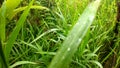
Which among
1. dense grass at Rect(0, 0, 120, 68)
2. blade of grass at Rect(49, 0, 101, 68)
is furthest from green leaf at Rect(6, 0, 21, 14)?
blade of grass at Rect(49, 0, 101, 68)

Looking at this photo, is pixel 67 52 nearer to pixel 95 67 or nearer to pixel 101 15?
pixel 95 67

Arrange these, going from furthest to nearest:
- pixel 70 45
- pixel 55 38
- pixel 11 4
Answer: pixel 55 38, pixel 11 4, pixel 70 45

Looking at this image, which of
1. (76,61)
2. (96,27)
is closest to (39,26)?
(96,27)

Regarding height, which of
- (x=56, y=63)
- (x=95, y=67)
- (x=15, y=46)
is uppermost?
(x=56, y=63)

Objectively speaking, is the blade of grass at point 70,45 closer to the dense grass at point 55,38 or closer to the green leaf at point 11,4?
the dense grass at point 55,38

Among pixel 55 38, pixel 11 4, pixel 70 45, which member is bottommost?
pixel 55 38

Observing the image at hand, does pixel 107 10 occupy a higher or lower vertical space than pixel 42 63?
higher

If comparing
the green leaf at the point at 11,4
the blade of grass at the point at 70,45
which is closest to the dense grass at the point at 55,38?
the green leaf at the point at 11,4

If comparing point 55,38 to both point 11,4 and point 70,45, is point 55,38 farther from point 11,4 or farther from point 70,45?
point 70,45

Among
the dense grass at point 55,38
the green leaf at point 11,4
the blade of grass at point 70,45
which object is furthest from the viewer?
the dense grass at point 55,38

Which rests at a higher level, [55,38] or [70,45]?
[70,45]

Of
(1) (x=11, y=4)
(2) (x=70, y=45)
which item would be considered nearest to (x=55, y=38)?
(1) (x=11, y=4)
